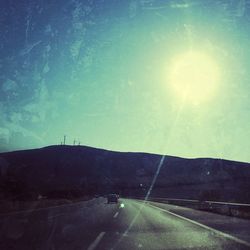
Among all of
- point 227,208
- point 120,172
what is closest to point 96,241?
point 227,208

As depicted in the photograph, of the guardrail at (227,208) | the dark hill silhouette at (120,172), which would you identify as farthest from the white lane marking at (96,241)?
the dark hill silhouette at (120,172)

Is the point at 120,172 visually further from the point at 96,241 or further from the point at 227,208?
the point at 96,241

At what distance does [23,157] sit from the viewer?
186500mm

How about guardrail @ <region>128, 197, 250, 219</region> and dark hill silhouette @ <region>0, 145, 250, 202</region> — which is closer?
guardrail @ <region>128, 197, 250, 219</region>

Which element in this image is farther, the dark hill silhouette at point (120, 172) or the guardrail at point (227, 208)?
the dark hill silhouette at point (120, 172)

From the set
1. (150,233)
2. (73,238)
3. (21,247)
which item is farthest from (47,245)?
(150,233)

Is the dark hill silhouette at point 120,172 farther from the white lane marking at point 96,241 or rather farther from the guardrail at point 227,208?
the white lane marking at point 96,241

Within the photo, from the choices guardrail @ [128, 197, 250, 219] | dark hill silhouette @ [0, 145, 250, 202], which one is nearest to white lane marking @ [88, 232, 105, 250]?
guardrail @ [128, 197, 250, 219]

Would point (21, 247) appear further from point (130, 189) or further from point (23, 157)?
point (23, 157)

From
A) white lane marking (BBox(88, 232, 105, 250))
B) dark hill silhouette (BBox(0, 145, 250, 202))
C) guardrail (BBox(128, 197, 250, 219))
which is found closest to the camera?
white lane marking (BBox(88, 232, 105, 250))

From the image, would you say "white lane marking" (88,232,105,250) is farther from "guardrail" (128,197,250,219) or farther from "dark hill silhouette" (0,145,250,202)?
"dark hill silhouette" (0,145,250,202)

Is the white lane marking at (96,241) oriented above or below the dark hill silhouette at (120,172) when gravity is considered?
below

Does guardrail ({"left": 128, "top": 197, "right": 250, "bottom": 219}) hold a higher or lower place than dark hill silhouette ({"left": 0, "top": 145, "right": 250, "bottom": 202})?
lower

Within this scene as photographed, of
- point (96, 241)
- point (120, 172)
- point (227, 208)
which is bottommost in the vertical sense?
point (96, 241)
